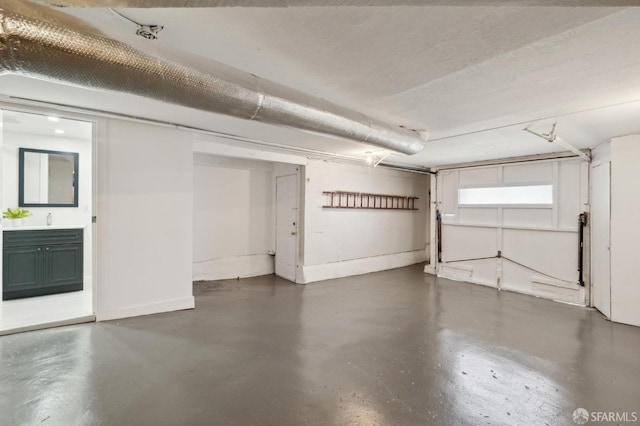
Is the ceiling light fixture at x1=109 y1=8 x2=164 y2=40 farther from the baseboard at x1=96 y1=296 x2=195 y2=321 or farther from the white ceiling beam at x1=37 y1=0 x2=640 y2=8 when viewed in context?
the baseboard at x1=96 y1=296 x2=195 y2=321

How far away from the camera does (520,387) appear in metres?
2.01

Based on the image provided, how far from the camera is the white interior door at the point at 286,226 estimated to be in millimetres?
4965

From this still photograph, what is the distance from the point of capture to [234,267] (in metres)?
4.97

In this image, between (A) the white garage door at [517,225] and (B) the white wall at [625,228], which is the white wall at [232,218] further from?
(B) the white wall at [625,228]

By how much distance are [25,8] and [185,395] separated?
2079mm

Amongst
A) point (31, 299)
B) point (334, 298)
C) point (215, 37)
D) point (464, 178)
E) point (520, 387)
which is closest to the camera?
point (215, 37)

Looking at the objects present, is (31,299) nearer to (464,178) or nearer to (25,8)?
(25,8)

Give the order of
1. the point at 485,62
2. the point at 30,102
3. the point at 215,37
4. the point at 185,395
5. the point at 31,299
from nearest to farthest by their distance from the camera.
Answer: the point at 215,37 < the point at 485,62 < the point at 185,395 < the point at 30,102 < the point at 31,299

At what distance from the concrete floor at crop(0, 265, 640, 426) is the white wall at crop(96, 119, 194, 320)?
0.84 ft

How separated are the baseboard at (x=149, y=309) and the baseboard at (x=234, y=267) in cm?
125

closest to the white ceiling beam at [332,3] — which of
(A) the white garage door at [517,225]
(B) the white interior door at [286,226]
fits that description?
(B) the white interior door at [286,226]

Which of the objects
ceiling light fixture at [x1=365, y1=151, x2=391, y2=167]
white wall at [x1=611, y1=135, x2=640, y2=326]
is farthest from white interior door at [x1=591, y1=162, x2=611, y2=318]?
ceiling light fixture at [x1=365, y1=151, x2=391, y2=167]

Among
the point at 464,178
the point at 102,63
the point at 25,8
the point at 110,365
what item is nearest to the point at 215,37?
the point at 102,63

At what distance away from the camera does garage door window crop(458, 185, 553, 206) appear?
14.6 feet
